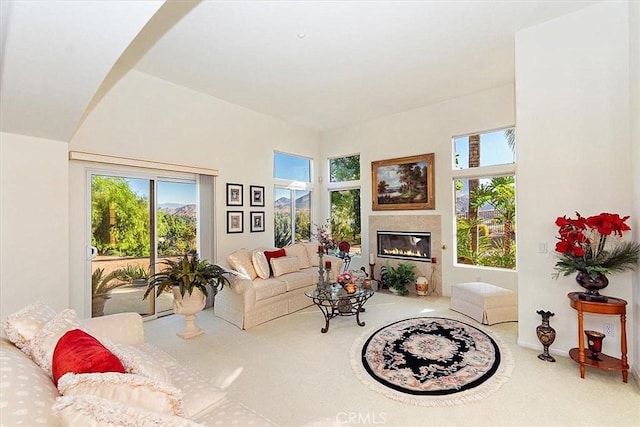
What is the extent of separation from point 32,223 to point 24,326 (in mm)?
2050

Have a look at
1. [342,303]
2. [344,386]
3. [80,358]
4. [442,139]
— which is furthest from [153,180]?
[442,139]

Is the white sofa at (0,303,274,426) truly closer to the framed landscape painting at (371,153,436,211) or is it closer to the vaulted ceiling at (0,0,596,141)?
the vaulted ceiling at (0,0,596,141)

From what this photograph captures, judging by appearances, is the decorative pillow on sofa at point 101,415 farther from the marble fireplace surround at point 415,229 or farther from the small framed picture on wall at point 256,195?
the marble fireplace surround at point 415,229

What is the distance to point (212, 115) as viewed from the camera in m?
4.73

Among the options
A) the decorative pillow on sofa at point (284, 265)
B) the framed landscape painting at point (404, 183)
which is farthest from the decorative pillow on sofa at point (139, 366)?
the framed landscape painting at point (404, 183)

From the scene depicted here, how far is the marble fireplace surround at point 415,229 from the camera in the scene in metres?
5.27

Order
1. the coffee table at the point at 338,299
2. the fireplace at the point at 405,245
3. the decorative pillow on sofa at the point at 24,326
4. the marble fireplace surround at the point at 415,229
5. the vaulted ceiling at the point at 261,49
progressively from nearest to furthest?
the decorative pillow on sofa at the point at 24,326, the vaulted ceiling at the point at 261,49, the coffee table at the point at 338,299, the marble fireplace surround at the point at 415,229, the fireplace at the point at 405,245

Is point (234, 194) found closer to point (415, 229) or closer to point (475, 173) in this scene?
point (415, 229)

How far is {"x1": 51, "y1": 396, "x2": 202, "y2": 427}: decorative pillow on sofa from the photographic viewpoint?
32.7 inches

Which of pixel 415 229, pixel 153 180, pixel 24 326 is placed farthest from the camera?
pixel 415 229

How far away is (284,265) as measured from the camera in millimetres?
4605

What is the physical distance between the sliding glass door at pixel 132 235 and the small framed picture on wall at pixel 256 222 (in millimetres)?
1094

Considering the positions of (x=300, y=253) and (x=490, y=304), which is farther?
(x=300, y=253)

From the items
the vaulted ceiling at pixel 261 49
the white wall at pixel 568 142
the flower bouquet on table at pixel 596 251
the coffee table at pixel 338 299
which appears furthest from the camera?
the coffee table at pixel 338 299
